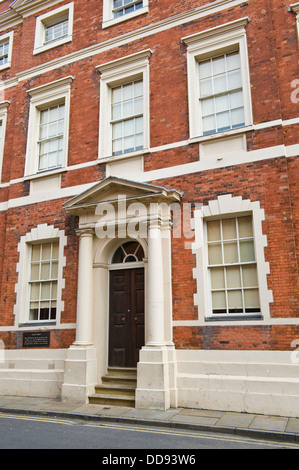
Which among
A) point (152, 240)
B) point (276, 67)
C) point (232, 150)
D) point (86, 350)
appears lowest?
point (86, 350)

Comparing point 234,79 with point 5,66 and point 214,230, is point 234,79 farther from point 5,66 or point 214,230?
point 5,66

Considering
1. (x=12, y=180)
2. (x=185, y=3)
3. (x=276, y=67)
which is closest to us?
(x=276, y=67)

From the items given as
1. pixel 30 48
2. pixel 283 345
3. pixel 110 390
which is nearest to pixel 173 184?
pixel 283 345

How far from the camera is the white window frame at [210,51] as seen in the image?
9.30 metres

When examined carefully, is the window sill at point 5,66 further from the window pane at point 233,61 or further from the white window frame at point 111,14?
the window pane at point 233,61

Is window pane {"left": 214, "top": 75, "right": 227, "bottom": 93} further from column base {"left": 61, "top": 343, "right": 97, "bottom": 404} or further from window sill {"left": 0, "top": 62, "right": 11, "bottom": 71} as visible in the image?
window sill {"left": 0, "top": 62, "right": 11, "bottom": 71}

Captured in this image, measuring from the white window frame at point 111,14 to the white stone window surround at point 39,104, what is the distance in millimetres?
1948

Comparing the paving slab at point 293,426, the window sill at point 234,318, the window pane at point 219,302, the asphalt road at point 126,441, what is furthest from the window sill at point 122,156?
the paving slab at point 293,426

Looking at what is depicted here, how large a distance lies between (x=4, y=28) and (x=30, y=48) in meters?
2.08

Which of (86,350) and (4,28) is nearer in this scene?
(86,350)

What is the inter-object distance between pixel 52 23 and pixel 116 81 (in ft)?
13.6

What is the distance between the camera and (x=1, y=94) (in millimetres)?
13469

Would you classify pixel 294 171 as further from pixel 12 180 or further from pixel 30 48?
pixel 30 48

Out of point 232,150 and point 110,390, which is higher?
point 232,150
